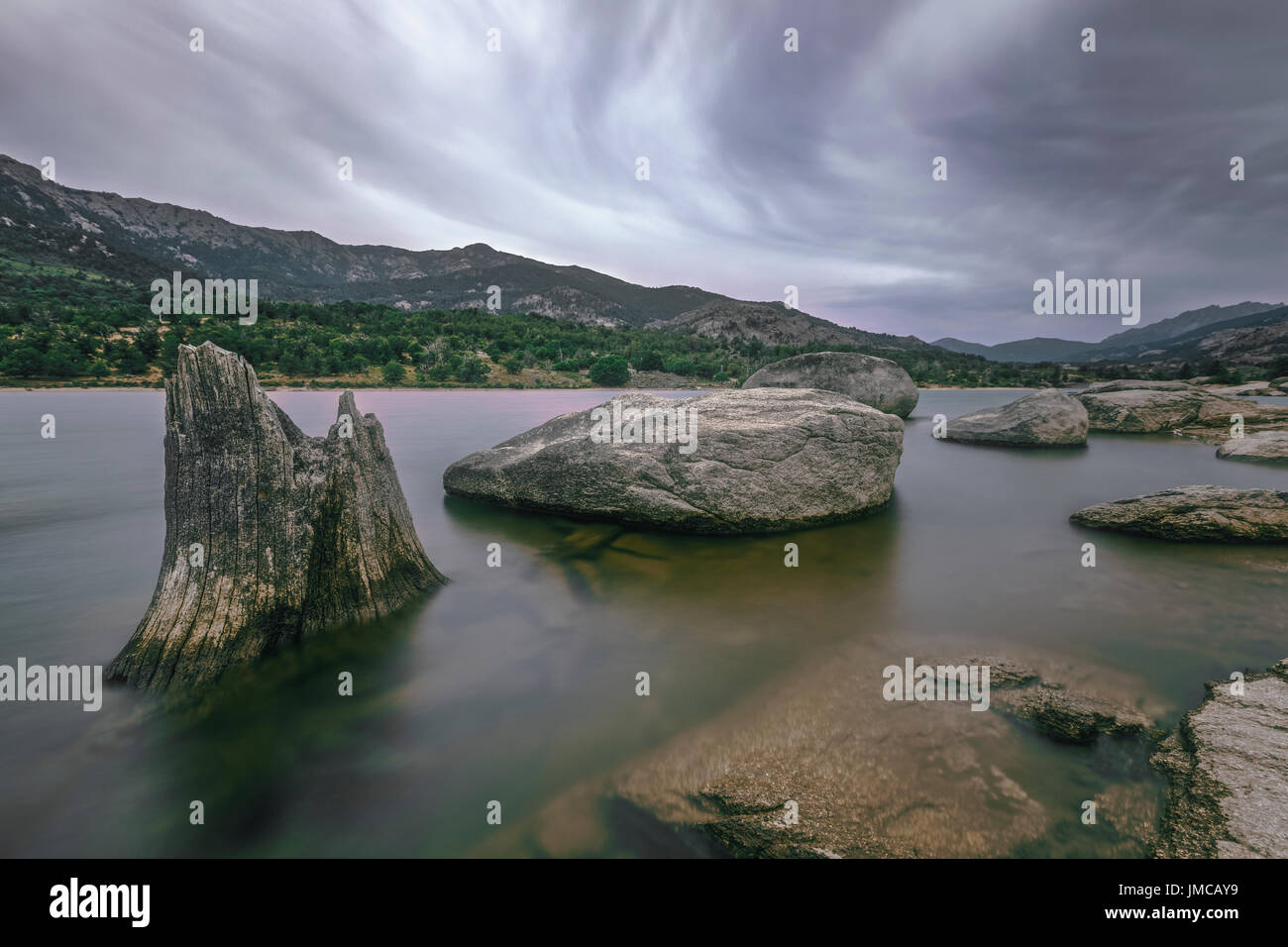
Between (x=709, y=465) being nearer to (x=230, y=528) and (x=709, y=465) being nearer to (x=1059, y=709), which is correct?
(x=1059, y=709)

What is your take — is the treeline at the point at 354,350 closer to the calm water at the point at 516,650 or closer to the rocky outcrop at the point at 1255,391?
the rocky outcrop at the point at 1255,391

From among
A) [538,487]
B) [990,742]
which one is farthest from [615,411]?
[990,742]

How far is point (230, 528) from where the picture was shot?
13.4 feet

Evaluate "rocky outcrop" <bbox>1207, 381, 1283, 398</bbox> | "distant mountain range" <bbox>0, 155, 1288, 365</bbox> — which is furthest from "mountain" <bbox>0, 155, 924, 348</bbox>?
"rocky outcrop" <bbox>1207, 381, 1283, 398</bbox>

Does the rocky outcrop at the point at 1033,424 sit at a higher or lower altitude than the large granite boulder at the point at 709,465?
higher

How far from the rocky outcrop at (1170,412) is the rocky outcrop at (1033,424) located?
16.6ft

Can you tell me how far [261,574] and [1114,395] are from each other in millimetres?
29375

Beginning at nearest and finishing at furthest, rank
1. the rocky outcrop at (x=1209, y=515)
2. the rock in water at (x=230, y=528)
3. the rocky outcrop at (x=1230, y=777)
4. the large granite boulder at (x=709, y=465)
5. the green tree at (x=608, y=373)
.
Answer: the rocky outcrop at (x=1230, y=777) < the rock in water at (x=230, y=528) < the rocky outcrop at (x=1209, y=515) < the large granite boulder at (x=709, y=465) < the green tree at (x=608, y=373)

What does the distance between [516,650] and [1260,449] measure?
2113cm

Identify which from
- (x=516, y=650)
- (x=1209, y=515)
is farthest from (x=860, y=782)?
(x=1209, y=515)

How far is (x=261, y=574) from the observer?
4168mm

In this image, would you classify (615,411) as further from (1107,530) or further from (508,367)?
(508,367)

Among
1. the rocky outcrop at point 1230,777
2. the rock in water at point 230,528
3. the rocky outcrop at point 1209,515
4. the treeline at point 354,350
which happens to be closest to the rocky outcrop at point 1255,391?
the treeline at point 354,350

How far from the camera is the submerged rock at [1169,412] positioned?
2028cm
